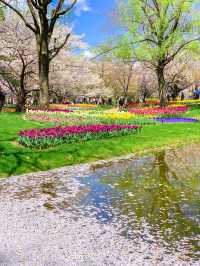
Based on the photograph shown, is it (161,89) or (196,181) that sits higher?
(161,89)

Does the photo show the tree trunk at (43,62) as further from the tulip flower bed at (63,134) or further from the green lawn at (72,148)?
the tulip flower bed at (63,134)

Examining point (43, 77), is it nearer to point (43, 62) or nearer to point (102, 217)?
point (43, 62)

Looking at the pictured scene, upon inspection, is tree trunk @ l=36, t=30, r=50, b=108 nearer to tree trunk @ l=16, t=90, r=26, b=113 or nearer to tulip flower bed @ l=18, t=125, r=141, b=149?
tree trunk @ l=16, t=90, r=26, b=113

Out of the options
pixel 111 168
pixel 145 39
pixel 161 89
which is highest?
pixel 145 39

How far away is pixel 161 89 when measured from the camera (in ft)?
138

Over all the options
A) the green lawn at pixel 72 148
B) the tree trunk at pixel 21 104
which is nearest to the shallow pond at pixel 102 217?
the green lawn at pixel 72 148

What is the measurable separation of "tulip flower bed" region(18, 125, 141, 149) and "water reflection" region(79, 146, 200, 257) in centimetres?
316

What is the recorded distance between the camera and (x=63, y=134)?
640 inches

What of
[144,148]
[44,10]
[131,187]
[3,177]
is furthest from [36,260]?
[44,10]

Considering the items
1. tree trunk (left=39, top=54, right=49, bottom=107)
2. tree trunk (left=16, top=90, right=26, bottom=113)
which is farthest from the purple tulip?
tree trunk (left=16, top=90, right=26, bottom=113)

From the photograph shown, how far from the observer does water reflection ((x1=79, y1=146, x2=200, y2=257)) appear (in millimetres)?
6816

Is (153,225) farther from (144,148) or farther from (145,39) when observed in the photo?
(145,39)

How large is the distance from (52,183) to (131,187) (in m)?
2.00

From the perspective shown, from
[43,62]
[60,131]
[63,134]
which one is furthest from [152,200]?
[43,62]
